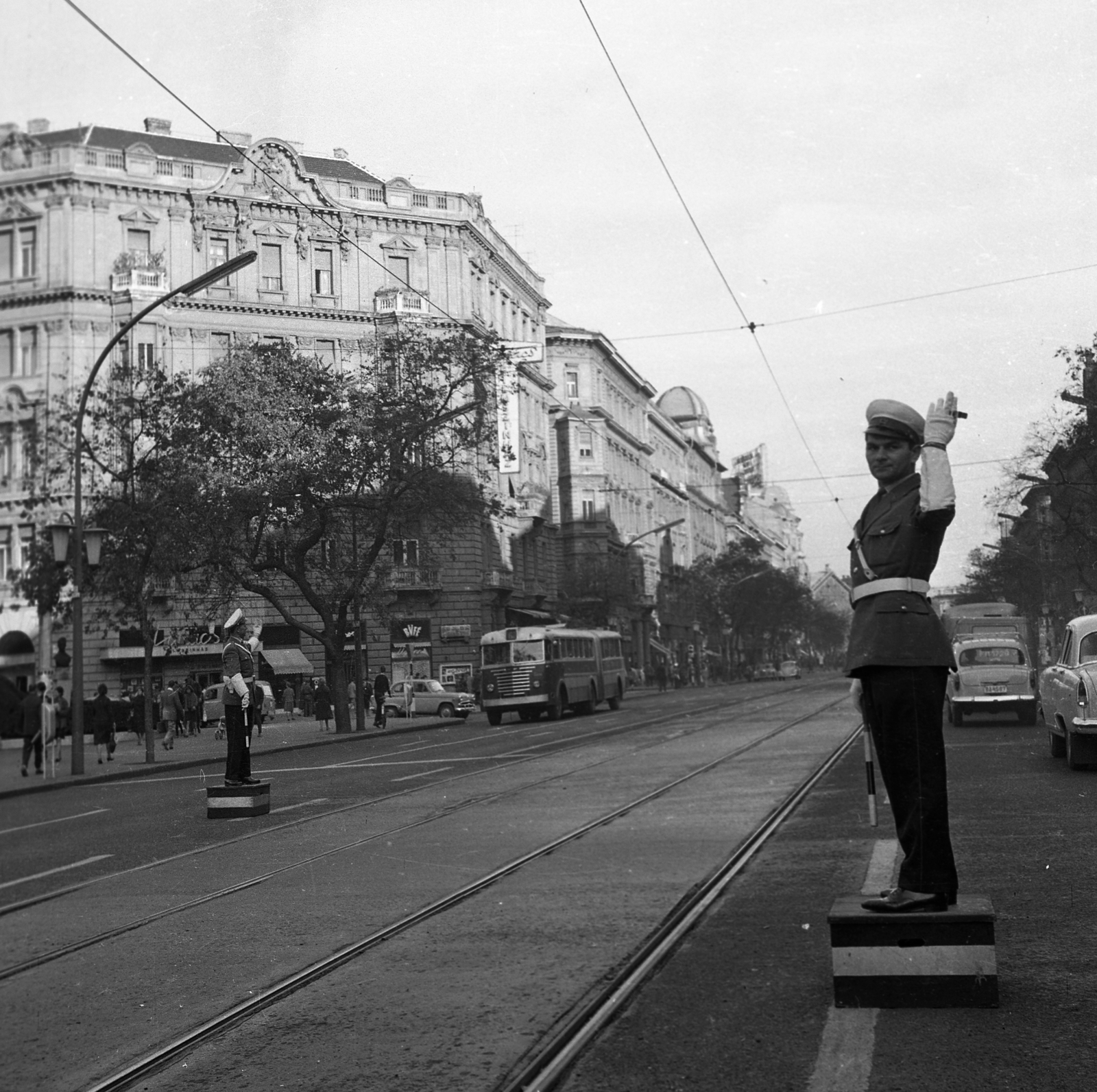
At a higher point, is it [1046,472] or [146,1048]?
[1046,472]

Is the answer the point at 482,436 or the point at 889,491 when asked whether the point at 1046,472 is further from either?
the point at 889,491

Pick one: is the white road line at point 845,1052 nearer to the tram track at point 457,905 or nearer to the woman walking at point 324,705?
the tram track at point 457,905

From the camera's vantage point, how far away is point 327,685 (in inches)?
1694

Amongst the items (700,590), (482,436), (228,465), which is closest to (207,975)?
(228,465)

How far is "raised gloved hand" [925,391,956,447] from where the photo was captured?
4824 millimetres

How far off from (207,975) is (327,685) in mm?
37262

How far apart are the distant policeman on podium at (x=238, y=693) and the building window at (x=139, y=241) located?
33.2 metres

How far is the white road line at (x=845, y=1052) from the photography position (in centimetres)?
419

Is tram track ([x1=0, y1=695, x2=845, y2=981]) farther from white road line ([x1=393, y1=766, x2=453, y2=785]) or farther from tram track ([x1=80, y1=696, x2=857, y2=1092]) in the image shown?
tram track ([x1=80, y1=696, x2=857, y2=1092])

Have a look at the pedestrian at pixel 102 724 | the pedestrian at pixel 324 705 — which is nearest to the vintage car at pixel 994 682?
the pedestrian at pixel 102 724

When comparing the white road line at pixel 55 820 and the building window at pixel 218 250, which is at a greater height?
the building window at pixel 218 250

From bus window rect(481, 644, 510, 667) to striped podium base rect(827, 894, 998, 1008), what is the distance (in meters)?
34.9

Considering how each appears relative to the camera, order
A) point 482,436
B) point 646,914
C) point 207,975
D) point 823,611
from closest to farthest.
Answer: point 207,975 < point 646,914 < point 482,436 < point 823,611

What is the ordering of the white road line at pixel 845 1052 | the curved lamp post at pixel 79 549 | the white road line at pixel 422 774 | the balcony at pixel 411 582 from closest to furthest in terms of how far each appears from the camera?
the white road line at pixel 845 1052, the white road line at pixel 422 774, the curved lamp post at pixel 79 549, the balcony at pixel 411 582
